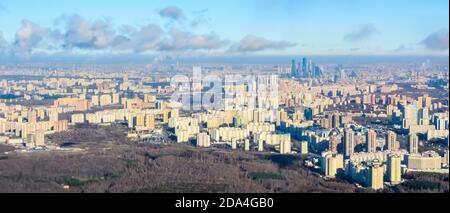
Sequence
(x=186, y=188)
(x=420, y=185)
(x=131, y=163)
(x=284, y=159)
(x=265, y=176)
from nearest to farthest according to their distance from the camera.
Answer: (x=186, y=188), (x=420, y=185), (x=265, y=176), (x=131, y=163), (x=284, y=159)

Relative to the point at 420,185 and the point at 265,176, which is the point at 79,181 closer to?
the point at 265,176

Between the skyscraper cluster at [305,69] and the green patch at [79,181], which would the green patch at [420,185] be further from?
the skyscraper cluster at [305,69]

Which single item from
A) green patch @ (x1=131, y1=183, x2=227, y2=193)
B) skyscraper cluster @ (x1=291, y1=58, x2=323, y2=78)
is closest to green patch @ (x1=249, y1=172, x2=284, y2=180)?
green patch @ (x1=131, y1=183, x2=227, y2=193)

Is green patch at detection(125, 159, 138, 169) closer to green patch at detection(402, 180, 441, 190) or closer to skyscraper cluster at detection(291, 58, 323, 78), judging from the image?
green patch at detection(402, 180, 441, 190)

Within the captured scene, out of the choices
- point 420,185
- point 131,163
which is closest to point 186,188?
point 131,163

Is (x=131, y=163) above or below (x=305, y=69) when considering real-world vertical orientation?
below

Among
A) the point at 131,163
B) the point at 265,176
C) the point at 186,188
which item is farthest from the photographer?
the point at 131,163

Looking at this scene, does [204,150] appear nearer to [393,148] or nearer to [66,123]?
[393,148]

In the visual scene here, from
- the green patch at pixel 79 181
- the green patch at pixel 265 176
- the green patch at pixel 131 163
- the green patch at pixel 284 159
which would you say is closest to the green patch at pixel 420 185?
the green patch at pixel 265 176

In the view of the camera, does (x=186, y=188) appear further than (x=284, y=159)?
No
